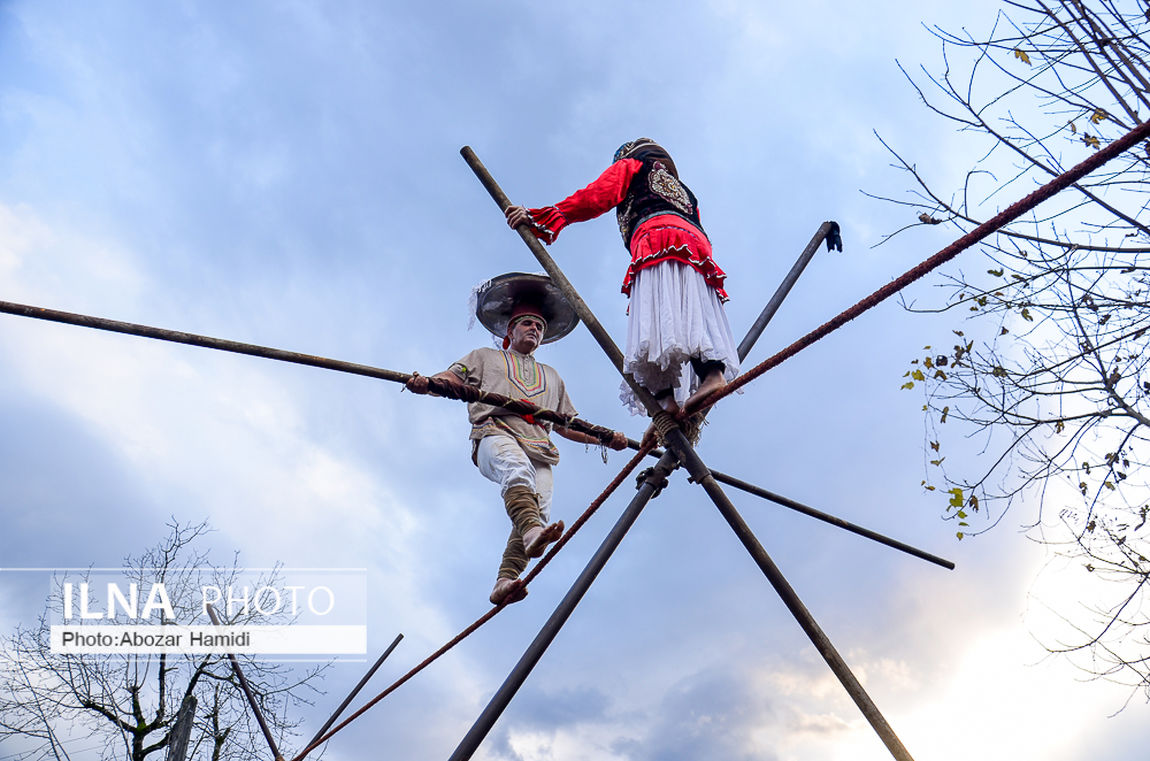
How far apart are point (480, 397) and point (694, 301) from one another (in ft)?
4.98

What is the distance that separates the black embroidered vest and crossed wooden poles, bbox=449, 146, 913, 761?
0.48 metres

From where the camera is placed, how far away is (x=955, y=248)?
10.4 feet

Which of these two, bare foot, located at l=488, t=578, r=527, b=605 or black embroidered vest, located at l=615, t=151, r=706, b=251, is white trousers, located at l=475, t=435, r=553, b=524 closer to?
bare foot, located at l=488, t=578, r=527, b=605

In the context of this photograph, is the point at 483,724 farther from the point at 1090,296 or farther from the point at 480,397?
the point at 1090,296

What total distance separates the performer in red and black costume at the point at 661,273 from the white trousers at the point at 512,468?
724mm

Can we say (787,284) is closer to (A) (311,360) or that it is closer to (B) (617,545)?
(B) (617,545)

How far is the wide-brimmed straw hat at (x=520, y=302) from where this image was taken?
19.1 ft

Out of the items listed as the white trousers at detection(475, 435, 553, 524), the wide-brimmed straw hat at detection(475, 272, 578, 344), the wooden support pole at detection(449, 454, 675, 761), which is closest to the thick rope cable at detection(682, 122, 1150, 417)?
the wooden support pole at detection(449, 454, 675, 761)

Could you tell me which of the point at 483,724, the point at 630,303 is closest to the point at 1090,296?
the point at 630,303

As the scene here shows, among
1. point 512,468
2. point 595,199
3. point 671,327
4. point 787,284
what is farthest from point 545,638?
point 787,284

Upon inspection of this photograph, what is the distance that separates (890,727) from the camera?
3930 mm

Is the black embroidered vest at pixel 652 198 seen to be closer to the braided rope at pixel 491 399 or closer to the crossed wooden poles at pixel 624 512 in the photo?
the crossed wooden poles at pixel 624 512

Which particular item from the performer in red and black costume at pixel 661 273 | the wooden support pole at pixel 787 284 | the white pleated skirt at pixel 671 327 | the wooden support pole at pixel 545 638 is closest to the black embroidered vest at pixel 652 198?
the performer in red and black costume at pixel 661 273

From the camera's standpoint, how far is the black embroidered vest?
4.71 meters
